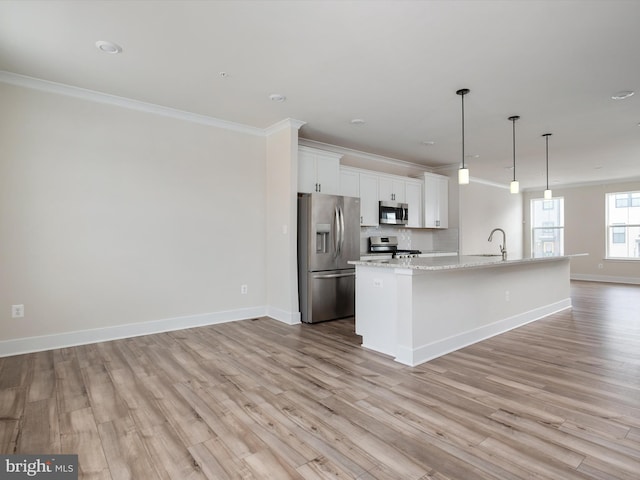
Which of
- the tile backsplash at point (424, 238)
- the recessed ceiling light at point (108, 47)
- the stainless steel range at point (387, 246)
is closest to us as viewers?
the recessed ceiling light at point (108, 47)

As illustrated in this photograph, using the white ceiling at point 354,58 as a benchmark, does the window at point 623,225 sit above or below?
below

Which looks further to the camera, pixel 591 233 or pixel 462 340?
pixel 591 233

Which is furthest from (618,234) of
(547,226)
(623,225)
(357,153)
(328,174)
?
(328,174)

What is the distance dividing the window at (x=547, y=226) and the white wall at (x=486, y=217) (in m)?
0.41

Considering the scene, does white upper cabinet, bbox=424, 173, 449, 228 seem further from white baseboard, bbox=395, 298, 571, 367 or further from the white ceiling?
white baseboard, bbox=395, 298, 571, 367

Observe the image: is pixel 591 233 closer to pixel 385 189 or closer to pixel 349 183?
pixel 385 189

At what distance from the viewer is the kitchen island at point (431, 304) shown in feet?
10.4

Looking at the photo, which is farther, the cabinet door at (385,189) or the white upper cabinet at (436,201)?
the white upper cabinet at (436,201)

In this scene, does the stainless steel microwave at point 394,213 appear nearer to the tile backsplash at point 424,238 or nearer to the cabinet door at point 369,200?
the cabinet door at point 369,200

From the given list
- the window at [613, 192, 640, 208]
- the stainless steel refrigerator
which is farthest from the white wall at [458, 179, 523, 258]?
the stainless steel refrigerator

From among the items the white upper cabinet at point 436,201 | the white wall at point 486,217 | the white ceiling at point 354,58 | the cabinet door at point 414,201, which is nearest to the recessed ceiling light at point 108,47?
the white ceiling at point 354,58

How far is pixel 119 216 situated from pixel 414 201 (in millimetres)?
5256

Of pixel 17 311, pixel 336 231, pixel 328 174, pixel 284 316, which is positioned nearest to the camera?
pixel 17 311

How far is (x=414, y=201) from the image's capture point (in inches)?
279
